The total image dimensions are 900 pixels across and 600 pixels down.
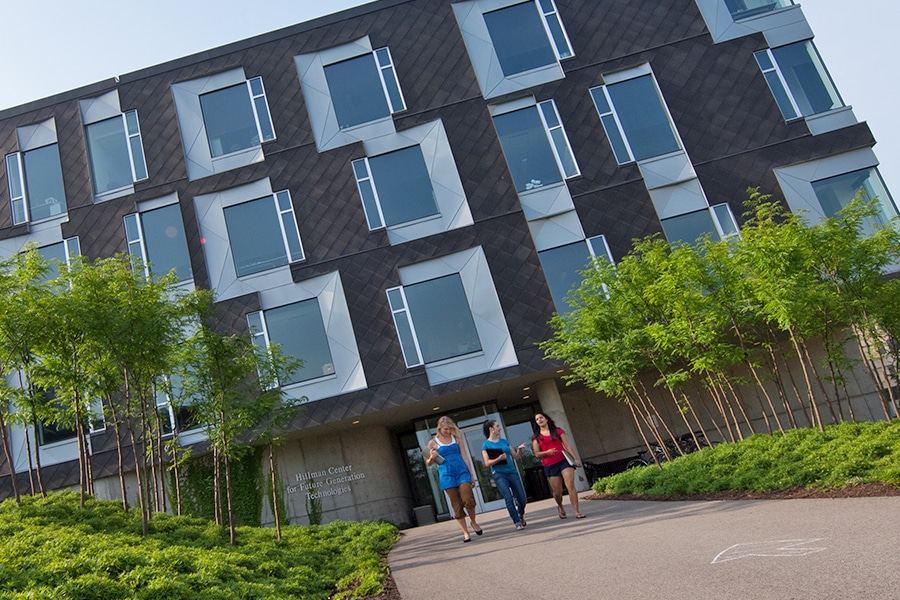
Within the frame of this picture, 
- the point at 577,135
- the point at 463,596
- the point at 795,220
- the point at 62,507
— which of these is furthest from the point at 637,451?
the point at 463,596

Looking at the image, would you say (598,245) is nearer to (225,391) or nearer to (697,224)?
(697,224)

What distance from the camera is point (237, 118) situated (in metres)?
21.3

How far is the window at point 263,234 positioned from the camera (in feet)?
66.0

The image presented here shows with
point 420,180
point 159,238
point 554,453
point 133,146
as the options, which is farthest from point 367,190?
point 554,453

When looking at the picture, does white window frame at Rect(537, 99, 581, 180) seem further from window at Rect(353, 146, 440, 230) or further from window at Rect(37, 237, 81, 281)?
window at Rect(37, 237, 81, 281)

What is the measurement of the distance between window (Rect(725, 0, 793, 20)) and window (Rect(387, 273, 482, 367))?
11.1 m

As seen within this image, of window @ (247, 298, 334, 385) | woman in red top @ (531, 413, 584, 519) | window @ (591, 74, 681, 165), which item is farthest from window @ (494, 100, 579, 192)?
woman in red top @ (531, 413, 584, 519)

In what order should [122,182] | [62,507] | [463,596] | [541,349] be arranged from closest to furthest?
[463,596]
[62,507]
[541,349]
[122,182]

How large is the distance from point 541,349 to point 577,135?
6.20 meters

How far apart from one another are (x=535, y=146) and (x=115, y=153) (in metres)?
12.3

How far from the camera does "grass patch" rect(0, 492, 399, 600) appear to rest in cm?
621

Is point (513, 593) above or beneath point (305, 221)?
beneath

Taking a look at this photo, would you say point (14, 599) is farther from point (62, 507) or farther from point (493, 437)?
point (62, 507)

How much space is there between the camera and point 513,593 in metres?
5.43
